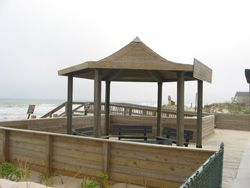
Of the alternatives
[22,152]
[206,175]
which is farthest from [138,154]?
[22,152]

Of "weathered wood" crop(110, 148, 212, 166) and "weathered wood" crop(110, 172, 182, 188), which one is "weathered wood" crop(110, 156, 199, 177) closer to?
"weathered wood" crop(110, 148, 212, 166)

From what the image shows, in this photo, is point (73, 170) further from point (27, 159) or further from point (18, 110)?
point (18, 110)

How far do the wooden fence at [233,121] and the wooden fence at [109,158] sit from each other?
11.0 meters

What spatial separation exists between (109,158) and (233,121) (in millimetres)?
11493

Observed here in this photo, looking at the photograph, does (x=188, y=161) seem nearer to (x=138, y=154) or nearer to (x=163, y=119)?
(x=138, y=154)

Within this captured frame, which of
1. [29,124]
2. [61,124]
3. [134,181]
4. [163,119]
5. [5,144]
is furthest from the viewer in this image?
[163,119]

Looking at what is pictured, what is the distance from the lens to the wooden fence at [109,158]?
3.98 m

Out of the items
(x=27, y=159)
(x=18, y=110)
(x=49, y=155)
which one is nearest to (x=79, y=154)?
(x=49, y=155)

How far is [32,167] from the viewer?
5207 millimetres

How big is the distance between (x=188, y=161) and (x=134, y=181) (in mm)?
1113

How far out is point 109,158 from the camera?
14.5 ft

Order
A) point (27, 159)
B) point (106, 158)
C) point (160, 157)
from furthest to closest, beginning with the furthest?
point (27, 159)
point (106, 158)
point (160, 157)

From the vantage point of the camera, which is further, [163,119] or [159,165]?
[163,119]

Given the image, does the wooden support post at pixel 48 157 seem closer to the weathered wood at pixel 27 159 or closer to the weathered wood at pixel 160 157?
the weathered wood at pixel 27 159
